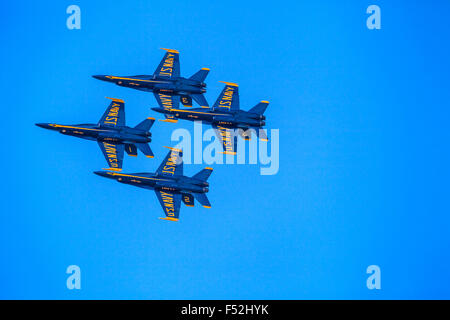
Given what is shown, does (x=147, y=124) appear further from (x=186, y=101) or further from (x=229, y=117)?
(x=229, y=117)

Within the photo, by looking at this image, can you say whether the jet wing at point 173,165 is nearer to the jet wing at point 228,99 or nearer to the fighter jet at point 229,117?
the fighter jet at point 229,117

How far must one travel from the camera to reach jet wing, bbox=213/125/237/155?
61062 millimetres

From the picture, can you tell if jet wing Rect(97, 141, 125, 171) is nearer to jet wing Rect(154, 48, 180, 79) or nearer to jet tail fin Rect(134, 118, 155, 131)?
jet tail fin Rect(134, 118, 155, 131)

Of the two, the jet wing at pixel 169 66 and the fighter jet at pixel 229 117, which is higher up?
the jet wing at pixel 169 66

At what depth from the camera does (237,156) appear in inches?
2426

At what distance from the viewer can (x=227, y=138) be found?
61125 millimetres

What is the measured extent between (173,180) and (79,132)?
8256 millimetres

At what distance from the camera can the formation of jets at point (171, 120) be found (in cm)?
5997

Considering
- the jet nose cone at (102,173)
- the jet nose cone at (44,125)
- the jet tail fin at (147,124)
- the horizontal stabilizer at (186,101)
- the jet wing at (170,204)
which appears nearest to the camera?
the jet tail fin at (147,124)

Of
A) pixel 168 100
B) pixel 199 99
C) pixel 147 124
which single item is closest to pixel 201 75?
pixel 199 99

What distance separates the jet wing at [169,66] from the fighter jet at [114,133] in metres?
3.94

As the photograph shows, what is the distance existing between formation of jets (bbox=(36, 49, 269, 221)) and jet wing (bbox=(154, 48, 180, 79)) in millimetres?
375

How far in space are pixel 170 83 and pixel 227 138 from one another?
246 inches

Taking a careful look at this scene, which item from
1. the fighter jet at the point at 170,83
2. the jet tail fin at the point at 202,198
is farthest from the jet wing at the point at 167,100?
the jet tail fin at the point at 202,198
